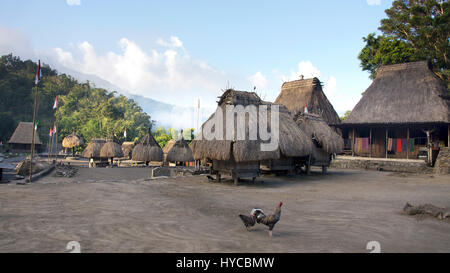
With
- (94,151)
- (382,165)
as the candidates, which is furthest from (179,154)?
(382,165)

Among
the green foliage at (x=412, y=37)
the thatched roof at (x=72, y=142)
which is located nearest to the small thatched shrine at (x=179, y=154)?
the thatched roof at (x=72, y=142)

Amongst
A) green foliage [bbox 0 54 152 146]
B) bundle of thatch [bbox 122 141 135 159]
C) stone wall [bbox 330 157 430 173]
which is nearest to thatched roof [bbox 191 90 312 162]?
stone wall [bbox 330 157 430 173]

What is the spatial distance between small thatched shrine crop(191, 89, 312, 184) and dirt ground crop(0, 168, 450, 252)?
78.0 inches

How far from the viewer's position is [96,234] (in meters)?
4.97

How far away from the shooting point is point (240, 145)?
1194 centimetres

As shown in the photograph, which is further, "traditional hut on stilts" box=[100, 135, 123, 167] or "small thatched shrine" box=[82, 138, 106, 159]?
"small thatched shrine" box=[82, 138, 106, 159]

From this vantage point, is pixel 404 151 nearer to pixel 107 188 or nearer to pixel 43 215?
pixel 107 188

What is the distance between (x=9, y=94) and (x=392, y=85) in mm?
52108

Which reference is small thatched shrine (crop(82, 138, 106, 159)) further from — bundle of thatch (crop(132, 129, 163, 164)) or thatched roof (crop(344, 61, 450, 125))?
thatched roof (crop(344, 61, 450, 125))

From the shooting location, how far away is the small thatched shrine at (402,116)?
2112 centimetres

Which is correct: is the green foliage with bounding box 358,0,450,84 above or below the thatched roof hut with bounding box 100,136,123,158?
above

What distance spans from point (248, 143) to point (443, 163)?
13.4 metres

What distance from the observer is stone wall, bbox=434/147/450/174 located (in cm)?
1759
